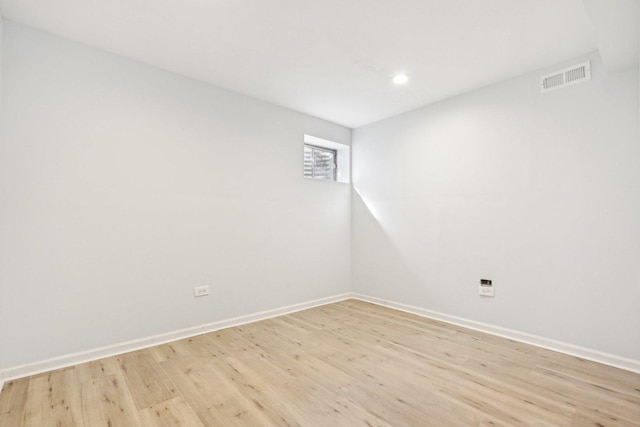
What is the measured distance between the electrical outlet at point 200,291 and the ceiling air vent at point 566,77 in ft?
12.9

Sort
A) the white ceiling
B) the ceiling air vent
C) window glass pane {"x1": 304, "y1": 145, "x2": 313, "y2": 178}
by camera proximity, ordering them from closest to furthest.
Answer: the white ceiling, the ceiling air vent, window glass pane {"x1": 304, "y1": 145, "x2": 313, "y2": 178}

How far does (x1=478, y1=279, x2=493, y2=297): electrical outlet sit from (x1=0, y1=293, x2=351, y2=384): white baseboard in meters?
2.21

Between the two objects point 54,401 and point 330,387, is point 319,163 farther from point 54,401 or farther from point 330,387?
point 54,401

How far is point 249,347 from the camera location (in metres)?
2.87

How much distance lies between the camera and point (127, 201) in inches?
110

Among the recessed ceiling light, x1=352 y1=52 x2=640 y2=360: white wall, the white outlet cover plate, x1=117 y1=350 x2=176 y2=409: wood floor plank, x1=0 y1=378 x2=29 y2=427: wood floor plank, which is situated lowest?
x1=117 y1=350 x2=176 y2=409: wood floor plank

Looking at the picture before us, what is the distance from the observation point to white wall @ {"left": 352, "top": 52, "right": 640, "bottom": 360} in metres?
2.56

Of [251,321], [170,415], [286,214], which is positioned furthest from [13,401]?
[286,214]

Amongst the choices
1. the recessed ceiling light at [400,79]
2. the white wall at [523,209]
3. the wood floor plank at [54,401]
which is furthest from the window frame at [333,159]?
the wood floor plank at [54,401]

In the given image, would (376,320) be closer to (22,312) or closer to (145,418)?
(145,418)

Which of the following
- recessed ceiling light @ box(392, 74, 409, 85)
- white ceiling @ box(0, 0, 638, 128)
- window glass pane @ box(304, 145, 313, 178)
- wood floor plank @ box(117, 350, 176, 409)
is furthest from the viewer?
window glass pane @ box(304, 145, 313, 178)

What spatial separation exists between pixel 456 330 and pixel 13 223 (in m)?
4.10

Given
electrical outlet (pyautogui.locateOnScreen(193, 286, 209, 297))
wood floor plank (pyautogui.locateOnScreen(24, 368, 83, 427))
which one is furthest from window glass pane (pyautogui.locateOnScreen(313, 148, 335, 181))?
wood floor plank (pyautogui.locateOnScreen(24, 368, 83, 427))

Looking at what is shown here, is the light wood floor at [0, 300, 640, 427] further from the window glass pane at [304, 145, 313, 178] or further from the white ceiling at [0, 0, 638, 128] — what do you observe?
the white ceiling at [0, 0, 638, 128]
